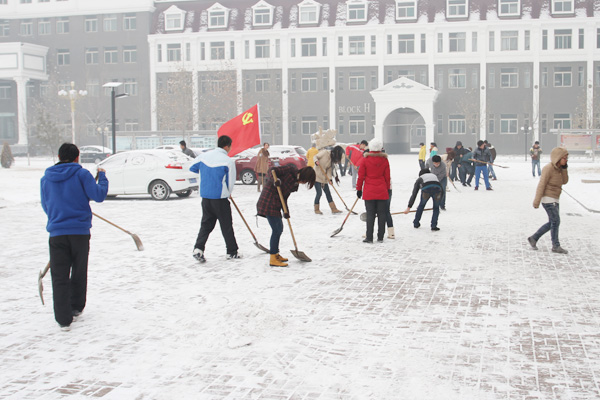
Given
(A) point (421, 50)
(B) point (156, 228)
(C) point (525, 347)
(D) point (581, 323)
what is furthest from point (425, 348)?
(A) point (421, 50)

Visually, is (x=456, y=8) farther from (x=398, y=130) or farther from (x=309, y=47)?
(x=309, y=47)

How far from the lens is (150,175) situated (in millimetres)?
19578

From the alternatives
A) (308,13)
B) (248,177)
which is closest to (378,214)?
(248,177)

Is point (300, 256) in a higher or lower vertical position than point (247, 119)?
lower

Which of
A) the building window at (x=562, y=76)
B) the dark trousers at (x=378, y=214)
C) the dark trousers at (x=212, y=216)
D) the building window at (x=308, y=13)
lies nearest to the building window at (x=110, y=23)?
the building window at (x=308, y=13)

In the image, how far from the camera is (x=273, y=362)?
5.12 meters

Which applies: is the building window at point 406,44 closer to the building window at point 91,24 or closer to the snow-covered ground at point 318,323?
the building window at point 91,24

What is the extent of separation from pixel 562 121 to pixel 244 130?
48.8m

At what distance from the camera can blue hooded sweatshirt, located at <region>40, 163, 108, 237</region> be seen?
616cm

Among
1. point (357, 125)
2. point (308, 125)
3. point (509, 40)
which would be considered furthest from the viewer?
point (308, 125)

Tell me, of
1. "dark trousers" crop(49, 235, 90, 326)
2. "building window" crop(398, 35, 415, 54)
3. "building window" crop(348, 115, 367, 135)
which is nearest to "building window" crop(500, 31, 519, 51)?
"building window" crop(398, 35, 415, 54)

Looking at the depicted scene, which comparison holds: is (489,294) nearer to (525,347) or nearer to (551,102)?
(525,347)

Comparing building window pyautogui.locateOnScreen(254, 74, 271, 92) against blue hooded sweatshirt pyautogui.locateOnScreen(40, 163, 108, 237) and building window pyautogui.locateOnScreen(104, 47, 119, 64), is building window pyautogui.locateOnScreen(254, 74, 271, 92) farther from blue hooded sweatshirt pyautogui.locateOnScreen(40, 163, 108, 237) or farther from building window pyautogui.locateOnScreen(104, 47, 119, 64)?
blue hooded sweatshirt pyautogui.locateOnScreen(40, 163, 108, 237)

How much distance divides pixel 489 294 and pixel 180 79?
53.0 metres
